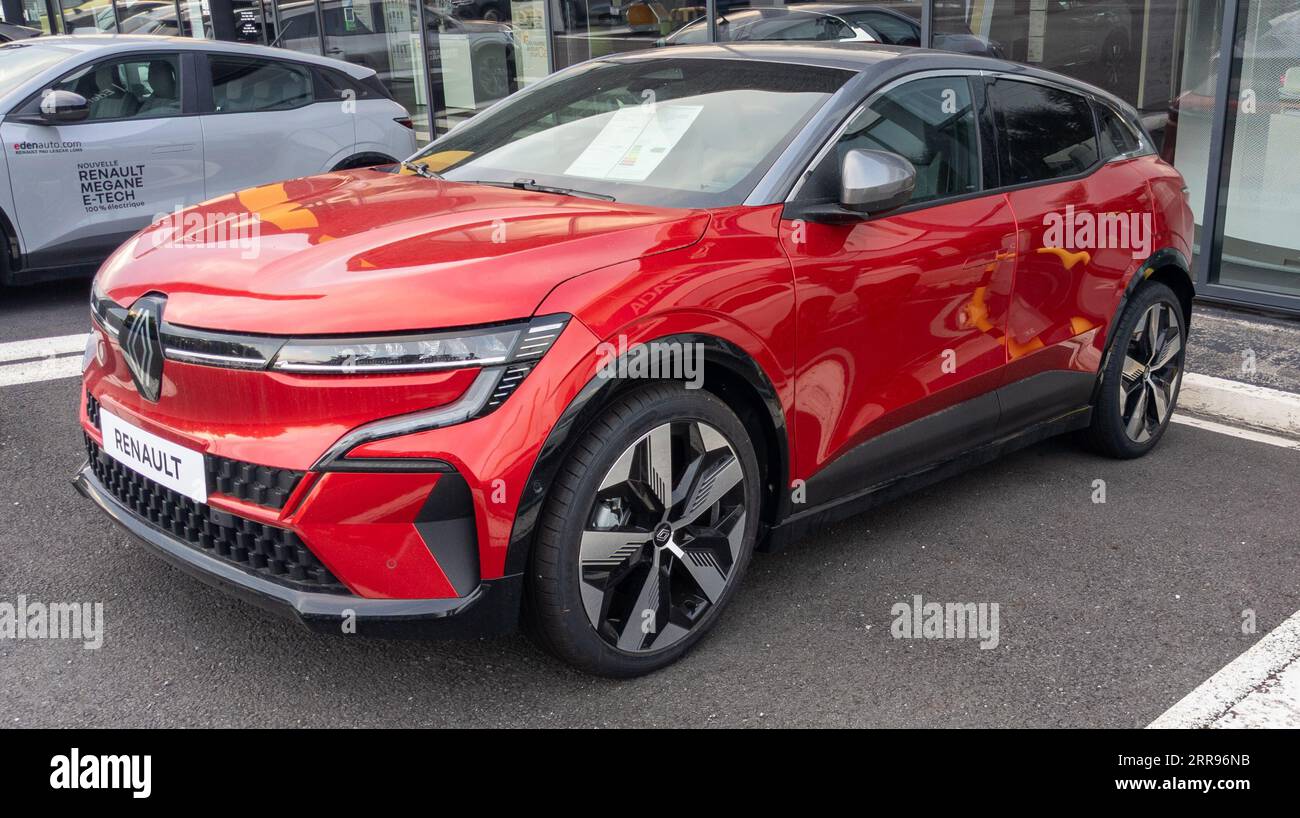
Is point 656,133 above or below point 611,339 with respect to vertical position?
above

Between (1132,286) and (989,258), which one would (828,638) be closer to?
Result: (989,258)

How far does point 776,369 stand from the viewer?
3307 millimetres

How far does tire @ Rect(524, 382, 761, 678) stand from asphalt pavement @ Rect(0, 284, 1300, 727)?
159 millimetres

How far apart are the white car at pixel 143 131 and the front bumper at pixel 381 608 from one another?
5274 mm

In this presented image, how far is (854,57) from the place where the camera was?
3.98 meters

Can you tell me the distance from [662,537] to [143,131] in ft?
19.6

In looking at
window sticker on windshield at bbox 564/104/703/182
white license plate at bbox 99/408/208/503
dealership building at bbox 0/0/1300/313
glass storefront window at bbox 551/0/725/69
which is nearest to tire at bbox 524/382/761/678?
Answer: white license plate at bbox 99/408/208/503

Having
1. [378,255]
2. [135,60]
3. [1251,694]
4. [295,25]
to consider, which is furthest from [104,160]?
[295,25]

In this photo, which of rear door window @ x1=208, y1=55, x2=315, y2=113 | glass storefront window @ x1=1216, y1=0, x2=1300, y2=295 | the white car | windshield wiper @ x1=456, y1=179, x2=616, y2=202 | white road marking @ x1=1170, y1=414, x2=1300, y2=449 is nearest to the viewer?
windshield wiper @ x1=456, y1=179, x2=616, y2=202

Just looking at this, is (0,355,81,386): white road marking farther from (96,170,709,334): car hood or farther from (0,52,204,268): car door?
(96,170,709,334): car hood

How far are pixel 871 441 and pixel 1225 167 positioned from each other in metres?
4.60

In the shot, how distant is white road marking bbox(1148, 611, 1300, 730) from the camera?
3057mm

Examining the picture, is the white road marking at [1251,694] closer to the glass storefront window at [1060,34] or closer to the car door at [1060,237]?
the car door at [1060,237]
